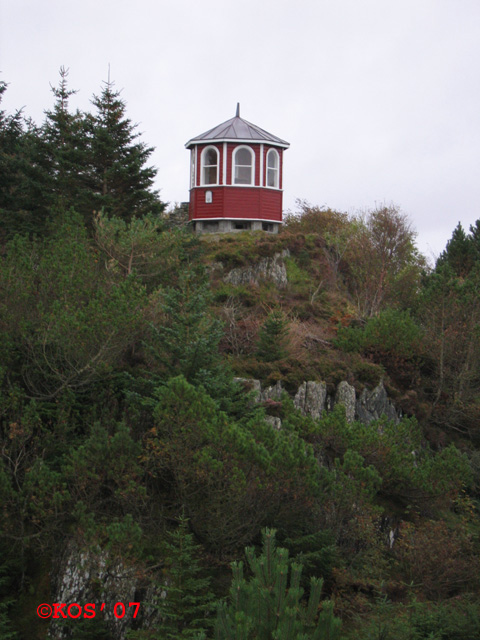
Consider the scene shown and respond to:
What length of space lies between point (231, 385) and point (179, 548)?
341 centimetres

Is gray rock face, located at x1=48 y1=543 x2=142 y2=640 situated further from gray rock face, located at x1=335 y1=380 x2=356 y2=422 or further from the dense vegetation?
gray rock face, located at x1=335 y1=380 x2=356 y2=422

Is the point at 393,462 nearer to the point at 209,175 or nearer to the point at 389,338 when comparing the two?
the point at 389,338

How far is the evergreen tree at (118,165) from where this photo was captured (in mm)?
20703

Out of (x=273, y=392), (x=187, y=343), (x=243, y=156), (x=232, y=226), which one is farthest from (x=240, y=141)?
(x=187, y=343)

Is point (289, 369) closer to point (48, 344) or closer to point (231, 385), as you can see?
point (231, 385)

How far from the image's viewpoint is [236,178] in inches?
1005

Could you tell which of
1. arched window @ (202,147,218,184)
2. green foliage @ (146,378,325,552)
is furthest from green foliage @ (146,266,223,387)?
arched window @ (202,147,218,184)

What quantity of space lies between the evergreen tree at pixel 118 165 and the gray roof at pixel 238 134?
4609mm

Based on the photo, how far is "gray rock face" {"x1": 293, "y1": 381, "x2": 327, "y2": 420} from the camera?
15562 mm

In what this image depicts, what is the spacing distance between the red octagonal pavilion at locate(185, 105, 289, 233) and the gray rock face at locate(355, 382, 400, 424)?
→ 10.5 metres

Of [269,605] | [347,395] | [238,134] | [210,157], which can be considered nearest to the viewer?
[269,605]

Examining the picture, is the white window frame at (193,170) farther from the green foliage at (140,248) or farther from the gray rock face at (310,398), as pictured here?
the gray rock face at (310,398)

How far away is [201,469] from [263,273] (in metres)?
12.3

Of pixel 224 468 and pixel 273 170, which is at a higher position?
pixel 273 170
